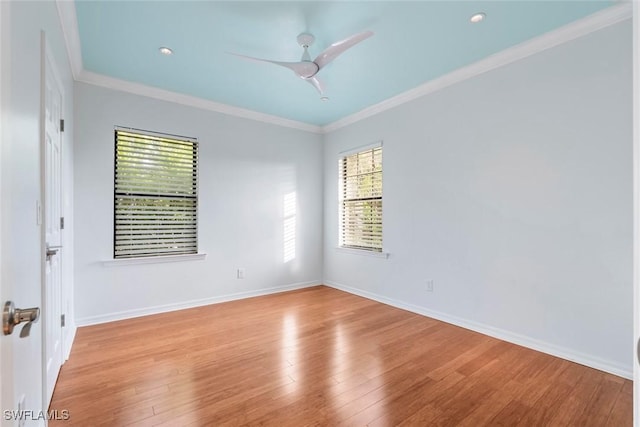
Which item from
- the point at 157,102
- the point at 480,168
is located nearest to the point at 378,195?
the point at 480,168

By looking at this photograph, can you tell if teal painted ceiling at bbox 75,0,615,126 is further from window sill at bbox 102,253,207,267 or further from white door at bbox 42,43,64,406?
window sill at bbox 102,253,207,267

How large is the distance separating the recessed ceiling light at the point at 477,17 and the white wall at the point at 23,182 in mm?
2676

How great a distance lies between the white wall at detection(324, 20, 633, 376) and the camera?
2205mm

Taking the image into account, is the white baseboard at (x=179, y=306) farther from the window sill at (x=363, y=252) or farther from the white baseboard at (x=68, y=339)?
the window sill at (x=363, y=252)

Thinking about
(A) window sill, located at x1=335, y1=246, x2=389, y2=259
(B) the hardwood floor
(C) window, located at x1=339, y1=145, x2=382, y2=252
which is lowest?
(B) the hardwood floor

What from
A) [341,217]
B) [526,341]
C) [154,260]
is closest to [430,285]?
[526,341]

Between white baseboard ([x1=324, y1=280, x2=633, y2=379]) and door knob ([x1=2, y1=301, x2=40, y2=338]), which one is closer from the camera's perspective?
door knob ([x1=2, y1=301, x2=40, y2=338])

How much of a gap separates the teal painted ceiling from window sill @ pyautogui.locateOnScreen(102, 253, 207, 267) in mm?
2039

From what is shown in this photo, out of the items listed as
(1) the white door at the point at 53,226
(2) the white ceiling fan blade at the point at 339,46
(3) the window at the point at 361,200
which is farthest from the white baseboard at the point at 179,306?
(2) the white ceiling fan blade at the point at 339,46

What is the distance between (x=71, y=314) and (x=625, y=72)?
5.14m

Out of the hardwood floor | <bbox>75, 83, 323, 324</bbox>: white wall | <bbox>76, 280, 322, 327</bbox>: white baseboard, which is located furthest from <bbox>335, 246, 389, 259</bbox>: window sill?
the hardwood floor

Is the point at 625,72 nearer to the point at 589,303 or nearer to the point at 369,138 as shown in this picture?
the point at 589,303

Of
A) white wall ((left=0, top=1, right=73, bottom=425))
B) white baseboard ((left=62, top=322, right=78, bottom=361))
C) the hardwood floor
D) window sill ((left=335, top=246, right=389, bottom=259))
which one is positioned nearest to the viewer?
white wall ((left=0, top=1, right=73, bottom=425))

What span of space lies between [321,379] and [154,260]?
253 cm
